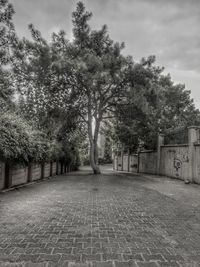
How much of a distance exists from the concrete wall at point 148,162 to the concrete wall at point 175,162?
1490 millimetres

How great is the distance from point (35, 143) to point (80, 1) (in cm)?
1326

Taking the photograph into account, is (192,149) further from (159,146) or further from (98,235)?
(98,235)

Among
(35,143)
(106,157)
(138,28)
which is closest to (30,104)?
(35,143)

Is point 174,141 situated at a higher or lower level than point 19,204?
higher

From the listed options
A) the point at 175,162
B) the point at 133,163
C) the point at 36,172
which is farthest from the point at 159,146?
the point at 36,172

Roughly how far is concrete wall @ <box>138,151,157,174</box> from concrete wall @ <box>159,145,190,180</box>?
58.7 inches

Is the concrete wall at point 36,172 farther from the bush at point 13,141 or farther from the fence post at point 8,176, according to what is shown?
the bush at point 13,141

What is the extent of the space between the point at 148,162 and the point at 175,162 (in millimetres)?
5605

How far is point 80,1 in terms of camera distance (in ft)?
57.1

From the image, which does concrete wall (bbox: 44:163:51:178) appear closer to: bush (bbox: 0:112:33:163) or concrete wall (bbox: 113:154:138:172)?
→ bush (bbox: 0:112:33:163)

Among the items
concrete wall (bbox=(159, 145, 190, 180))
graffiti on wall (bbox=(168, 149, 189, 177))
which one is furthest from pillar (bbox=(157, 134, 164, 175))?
graffiti on wall (bbox=(168, 149, 189, 177))

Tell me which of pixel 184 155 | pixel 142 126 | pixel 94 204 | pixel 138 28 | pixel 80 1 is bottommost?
pixel 94 204

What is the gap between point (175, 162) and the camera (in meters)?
14.4

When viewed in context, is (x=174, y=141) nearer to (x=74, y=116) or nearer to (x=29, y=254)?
(x=74, y=116)
